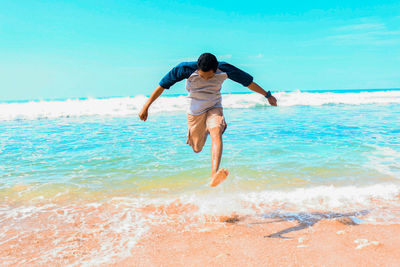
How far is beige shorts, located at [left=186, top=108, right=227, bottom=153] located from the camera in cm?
406

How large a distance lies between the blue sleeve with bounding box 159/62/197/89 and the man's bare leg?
785 mm

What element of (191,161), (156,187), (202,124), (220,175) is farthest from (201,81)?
(191,161)

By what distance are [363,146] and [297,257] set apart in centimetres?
630

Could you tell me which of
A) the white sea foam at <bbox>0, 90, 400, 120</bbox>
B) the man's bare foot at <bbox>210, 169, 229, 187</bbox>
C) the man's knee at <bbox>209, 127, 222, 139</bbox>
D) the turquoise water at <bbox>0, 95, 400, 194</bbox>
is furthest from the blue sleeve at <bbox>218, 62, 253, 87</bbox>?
the white sea foam at <bbox>0, 90, 400, 120</bbox>

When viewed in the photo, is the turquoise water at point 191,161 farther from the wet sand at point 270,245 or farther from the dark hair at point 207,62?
the dark hair at point 207,62

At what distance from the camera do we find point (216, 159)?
3.70 m

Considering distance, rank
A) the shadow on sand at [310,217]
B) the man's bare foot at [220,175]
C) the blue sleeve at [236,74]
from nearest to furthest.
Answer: the man's bare foot at [220,175] < the shadow on sand at [310,217] < the blue sleeve at [236,74]

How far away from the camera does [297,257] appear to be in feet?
9.36

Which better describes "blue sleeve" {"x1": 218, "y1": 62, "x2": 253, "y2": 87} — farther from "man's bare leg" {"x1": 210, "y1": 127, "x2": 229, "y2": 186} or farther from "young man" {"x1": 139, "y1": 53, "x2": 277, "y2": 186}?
"man's bare leg" {"x1": 210, "y1": 127, "x2": 229, "y2": 186}

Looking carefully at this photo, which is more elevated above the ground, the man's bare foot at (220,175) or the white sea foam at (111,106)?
the white sea foam at (111,106)

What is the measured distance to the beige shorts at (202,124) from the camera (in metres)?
4.06

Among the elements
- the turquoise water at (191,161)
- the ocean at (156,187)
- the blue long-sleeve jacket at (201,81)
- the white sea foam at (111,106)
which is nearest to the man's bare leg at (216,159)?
the blue long-sleeve jacket at (201,81)

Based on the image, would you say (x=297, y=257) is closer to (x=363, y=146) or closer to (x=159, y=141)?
(x=363, y=146)

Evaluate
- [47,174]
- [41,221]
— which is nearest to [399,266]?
[41,221]
